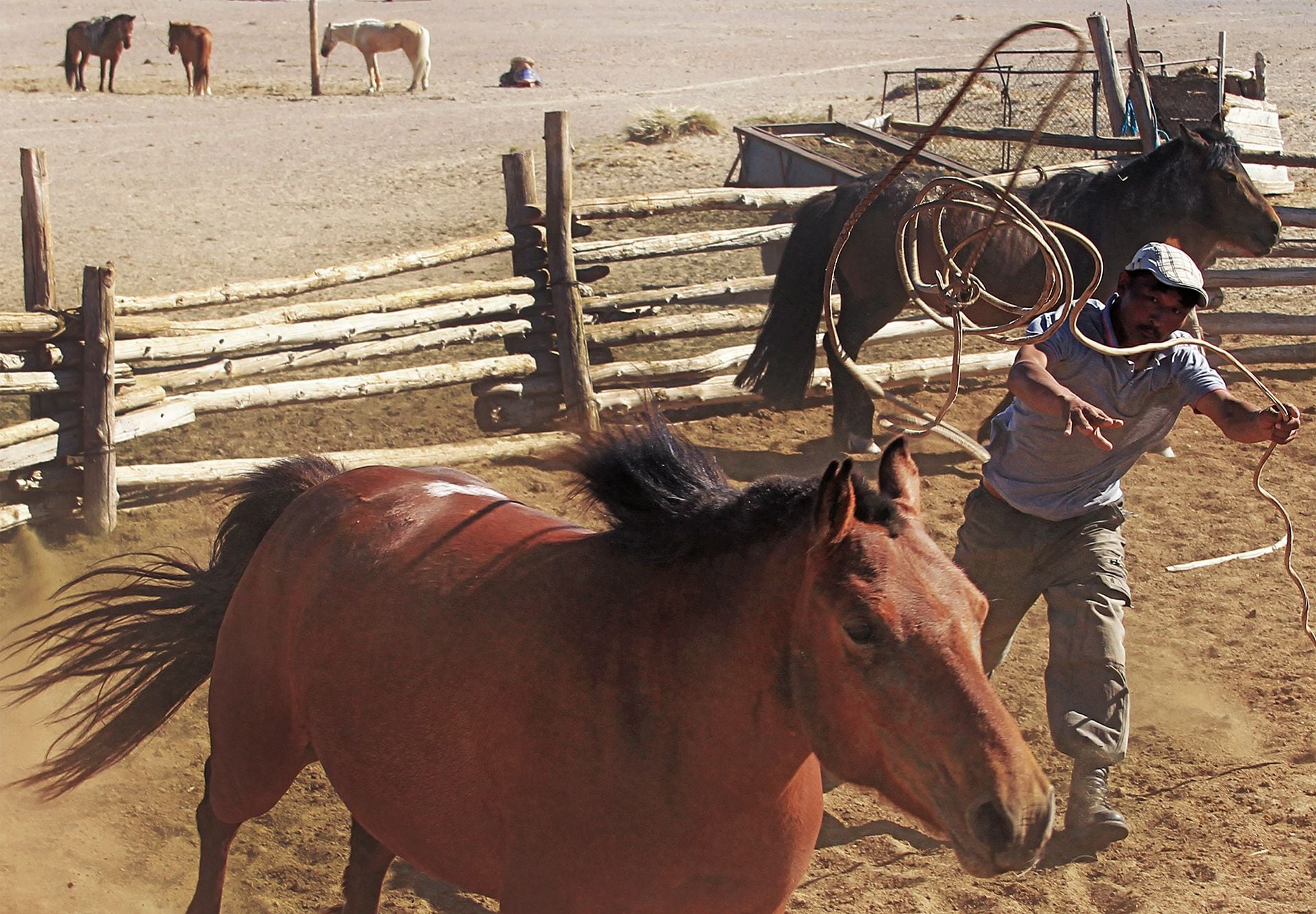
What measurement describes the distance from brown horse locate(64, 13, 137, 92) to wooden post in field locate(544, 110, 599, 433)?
18.1 metres

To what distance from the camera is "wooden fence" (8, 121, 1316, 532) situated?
19.9 ft

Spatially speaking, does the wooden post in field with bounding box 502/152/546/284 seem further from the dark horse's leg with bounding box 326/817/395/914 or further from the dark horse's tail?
the dark horse's leg with bounding box 326/817/395/914

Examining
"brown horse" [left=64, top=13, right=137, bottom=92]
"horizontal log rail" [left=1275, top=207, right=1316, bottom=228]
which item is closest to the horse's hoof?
"horizontal log rail" [left=1275, top=207, right=1316, bottom=228]

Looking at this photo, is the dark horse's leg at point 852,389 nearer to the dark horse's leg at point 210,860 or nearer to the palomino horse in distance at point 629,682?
the palomino horse in distance at point 629,682

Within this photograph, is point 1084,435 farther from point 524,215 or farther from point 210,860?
point 524,215

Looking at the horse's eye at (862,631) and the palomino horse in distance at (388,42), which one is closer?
the horse's eye at (862,631)

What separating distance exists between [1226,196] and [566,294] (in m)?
4.36

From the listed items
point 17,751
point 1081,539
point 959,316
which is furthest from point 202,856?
point 1081,539

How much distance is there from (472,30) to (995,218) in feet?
114

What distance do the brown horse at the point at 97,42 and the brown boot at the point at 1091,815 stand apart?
23420mm

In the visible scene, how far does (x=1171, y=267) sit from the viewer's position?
11.2ft

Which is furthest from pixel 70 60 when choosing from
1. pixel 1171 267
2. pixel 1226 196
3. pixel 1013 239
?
pixel 1171 267

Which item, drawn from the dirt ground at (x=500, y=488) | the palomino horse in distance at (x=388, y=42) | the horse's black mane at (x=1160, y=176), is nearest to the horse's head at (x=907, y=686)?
the dirt ground at (x=500, y=488)

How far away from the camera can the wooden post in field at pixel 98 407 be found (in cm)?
603
